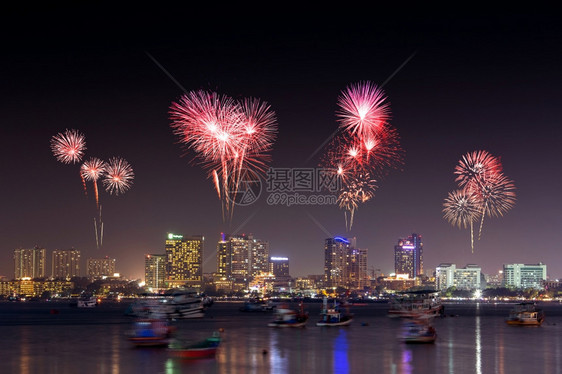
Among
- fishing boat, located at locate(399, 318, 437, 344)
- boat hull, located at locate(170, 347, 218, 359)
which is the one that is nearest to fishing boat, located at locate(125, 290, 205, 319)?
fishing boat, located at locate(399, 318, 437, 344)

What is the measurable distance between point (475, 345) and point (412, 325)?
299 inches

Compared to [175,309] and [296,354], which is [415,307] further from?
[296,354]

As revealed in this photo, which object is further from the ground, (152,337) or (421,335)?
(152,337)

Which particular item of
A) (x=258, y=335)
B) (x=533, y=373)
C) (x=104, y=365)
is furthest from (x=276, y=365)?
(x=258, y=335)

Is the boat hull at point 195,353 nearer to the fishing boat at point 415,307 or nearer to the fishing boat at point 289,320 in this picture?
the fishing boat at point 289,320

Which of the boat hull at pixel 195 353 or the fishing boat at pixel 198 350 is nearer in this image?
the boat hull at pixel 195 353

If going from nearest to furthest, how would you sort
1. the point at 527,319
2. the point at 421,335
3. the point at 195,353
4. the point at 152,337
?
the point at 195,353 < the point at 152,337 < the point at 421,335 < the point at 527,319

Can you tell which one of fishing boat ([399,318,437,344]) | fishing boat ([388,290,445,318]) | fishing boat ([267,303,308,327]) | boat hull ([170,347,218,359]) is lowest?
fishing boat ([388,290,445,318])

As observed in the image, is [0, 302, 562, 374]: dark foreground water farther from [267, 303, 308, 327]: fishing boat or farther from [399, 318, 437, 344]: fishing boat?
[267, 303, 308, 327]: fishing boat

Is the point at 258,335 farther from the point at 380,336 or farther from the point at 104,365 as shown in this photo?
the point at 104,365

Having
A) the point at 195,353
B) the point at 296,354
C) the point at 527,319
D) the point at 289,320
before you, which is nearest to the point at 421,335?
the point at 296,354

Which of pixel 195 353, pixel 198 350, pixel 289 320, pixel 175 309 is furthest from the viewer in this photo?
pixel 175 309

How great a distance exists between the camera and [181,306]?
466 ft

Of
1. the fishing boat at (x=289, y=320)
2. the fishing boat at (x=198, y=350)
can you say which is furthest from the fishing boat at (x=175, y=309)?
the fishing boat at (x=198, y=350)
